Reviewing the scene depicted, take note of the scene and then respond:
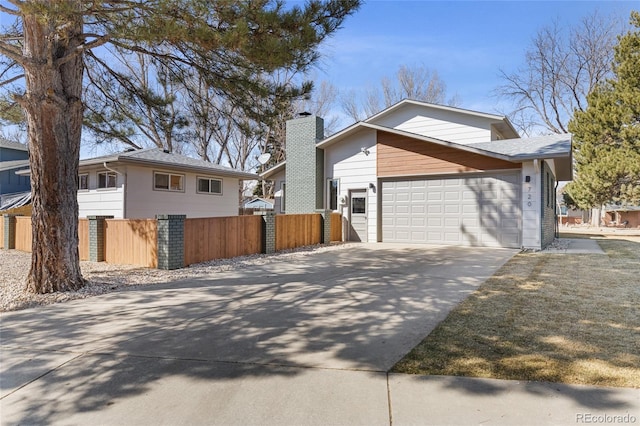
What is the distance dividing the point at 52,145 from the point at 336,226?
9.91 m

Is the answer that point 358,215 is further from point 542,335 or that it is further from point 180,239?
point 542,335

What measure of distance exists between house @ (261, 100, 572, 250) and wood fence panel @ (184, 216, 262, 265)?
4.38 meters

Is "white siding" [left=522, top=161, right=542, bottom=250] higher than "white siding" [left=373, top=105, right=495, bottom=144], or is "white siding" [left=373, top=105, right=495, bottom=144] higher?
"white siding" [left=373, top=105, right=495, bottom=144]

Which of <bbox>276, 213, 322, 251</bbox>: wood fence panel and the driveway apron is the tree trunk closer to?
the driveway apron

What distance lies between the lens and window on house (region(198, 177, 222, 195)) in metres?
16.4

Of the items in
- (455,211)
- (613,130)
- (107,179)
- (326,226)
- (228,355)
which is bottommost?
(228,355)

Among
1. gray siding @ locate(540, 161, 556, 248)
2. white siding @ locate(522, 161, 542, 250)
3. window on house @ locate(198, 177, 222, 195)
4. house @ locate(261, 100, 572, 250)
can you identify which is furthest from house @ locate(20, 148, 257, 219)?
gray siding @ locate(540, 161, 556, 248)

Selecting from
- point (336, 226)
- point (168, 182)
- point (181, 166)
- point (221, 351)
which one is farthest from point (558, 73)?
point (221, 351)

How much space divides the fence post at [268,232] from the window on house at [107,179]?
22.0 feet

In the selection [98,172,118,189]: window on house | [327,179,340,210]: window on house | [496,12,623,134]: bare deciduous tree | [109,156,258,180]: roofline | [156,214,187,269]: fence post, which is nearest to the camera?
[156,214,187,269]: fence post

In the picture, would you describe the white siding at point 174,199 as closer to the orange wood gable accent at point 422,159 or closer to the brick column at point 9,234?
the brick column at point 9,234

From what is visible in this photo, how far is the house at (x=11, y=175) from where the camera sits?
2055 cm

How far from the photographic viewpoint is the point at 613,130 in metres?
17.9

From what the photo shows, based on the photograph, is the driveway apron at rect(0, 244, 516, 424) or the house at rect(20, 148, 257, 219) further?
the house at rect(20, 148, 257, 219)
